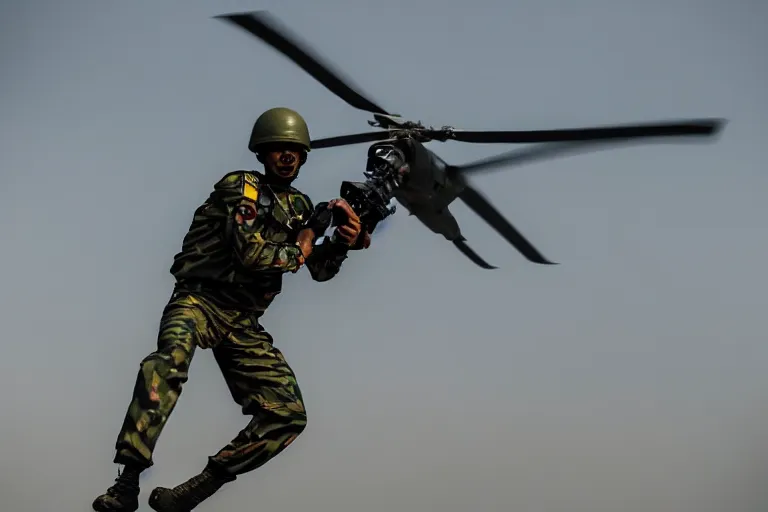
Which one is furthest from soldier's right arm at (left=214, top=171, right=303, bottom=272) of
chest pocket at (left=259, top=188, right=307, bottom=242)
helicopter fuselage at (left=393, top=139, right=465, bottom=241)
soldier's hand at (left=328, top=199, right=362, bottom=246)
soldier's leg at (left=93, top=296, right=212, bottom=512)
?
helicopter fuselage at (left=393, top=139, right=465, bottom=241)

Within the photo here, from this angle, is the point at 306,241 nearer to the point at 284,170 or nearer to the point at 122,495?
the point at 284,170

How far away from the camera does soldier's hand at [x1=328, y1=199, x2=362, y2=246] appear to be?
33.6 feet

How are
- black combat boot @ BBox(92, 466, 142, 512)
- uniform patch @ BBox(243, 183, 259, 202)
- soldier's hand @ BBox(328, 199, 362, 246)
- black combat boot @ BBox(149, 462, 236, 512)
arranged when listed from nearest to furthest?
black combat boot @ BBox(92, 466, 142, 512) < uniform patch @ BBox(243, 183, 259, 202) < soldier's hand @ BBox(328, 199, 362, 246) < black combat boot @ BBox(149, 462, 236, 512)

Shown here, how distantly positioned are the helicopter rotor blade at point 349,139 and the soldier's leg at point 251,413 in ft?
7.86

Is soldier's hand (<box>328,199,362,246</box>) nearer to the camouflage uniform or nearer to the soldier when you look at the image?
the soldier

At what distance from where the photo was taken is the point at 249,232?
9.91 metres

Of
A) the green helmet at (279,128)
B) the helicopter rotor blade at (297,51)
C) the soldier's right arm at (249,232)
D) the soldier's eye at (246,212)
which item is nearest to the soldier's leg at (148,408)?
the soldier's right arm at (249,232)

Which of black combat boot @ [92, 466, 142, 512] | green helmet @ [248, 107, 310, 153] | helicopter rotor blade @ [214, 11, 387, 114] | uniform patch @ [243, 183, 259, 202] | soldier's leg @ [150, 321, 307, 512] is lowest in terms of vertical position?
black combat boot @ [92, 466, 142, 512]

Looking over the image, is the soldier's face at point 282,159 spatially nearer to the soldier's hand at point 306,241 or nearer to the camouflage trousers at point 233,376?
the soldier's hand at point 306,241

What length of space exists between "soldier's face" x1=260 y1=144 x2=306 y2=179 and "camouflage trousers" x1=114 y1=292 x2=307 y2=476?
49.8 inches

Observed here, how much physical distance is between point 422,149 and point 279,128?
1.90m

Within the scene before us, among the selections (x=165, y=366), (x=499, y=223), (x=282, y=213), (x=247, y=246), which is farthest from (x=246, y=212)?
(x=499, y=223)

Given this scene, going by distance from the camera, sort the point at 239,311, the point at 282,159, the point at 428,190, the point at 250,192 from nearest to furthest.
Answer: the point at 250,192 → the point at 282,159 → the point at 239,311 → the point at 428,190

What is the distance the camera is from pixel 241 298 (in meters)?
10.4
